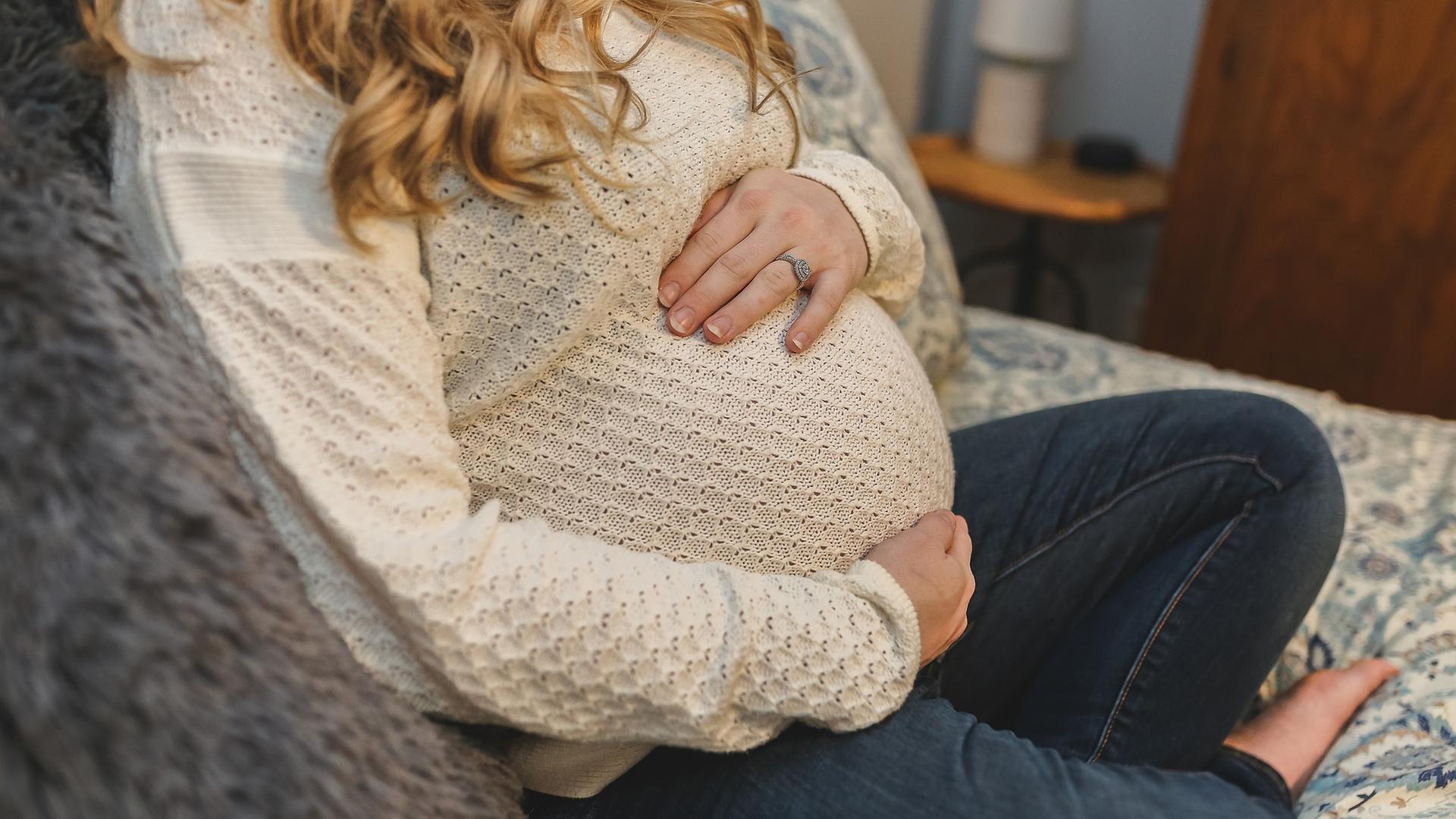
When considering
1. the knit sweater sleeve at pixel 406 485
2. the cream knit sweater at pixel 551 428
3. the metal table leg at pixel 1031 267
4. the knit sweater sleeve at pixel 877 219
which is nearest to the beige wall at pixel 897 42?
the metal table leg at pixel 1031 267

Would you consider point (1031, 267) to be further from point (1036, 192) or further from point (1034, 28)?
point (1034, 28)

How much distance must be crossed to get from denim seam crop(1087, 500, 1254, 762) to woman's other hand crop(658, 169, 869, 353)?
357 mm

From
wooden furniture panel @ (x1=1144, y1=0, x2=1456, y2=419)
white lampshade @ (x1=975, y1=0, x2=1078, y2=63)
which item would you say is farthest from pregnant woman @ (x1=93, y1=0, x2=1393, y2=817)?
white lampshade @ (x1=975, y1=0, x2=1078, y2=63)

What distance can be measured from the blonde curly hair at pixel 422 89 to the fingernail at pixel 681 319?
93mm

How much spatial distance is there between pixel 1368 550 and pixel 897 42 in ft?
4.62

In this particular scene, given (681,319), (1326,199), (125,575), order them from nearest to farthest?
(125,575)
(681,319)
(1326,199)

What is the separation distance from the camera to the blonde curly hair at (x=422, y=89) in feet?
1.78

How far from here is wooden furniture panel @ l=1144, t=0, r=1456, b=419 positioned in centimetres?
153

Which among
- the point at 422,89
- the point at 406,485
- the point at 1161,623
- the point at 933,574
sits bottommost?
the point at 1161,623

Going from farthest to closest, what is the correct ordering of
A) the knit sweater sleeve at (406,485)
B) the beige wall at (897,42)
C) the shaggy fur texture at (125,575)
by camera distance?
the beige wall at (897,42), the knit sweater sleeve at (406,485), the shaggy fur texture at (125,575)

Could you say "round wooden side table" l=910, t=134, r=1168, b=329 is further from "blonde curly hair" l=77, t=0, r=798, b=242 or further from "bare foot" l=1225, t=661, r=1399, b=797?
"blonde curly hair" l=77, t=0, r=798, b=242

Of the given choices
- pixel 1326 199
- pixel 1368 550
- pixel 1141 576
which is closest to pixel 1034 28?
pixel 1326 199

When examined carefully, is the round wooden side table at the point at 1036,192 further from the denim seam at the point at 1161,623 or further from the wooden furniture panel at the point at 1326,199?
the denim seam at the point at 1161,623

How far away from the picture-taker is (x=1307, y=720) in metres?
0.90
